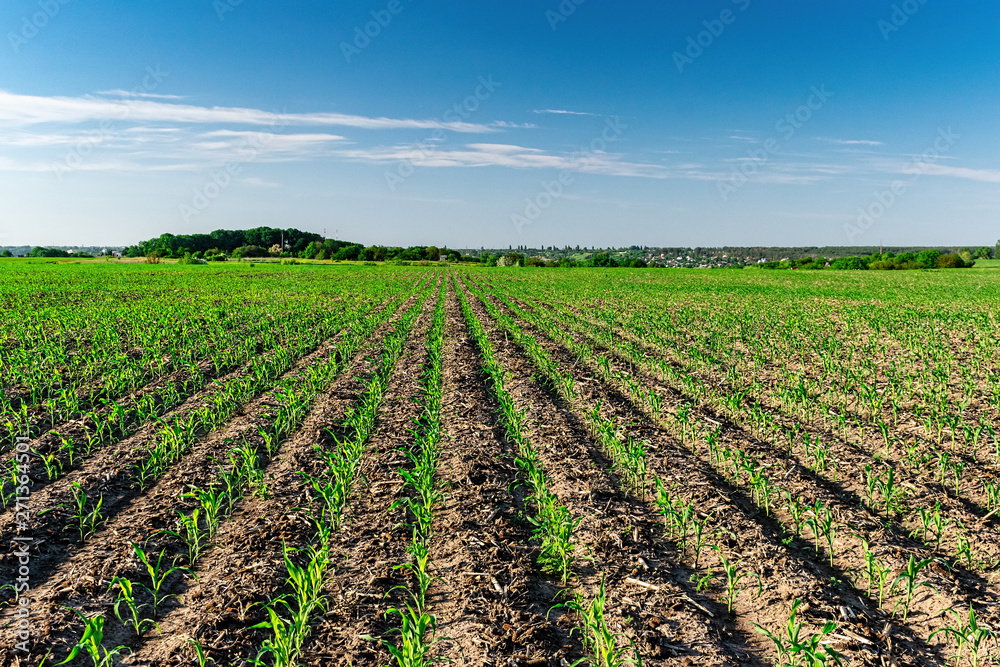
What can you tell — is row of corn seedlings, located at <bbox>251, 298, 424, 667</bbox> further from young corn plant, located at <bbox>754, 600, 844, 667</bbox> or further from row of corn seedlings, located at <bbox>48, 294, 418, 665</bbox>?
young corn plant, located at <bbox>754, 600, 844, 667</bbox>

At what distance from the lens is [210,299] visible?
23.6m

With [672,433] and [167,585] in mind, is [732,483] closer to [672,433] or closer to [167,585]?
[672,433]

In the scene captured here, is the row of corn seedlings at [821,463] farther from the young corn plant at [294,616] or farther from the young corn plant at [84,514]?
the young corn plant at [84,514]

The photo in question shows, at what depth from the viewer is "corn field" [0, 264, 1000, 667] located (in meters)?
3.48

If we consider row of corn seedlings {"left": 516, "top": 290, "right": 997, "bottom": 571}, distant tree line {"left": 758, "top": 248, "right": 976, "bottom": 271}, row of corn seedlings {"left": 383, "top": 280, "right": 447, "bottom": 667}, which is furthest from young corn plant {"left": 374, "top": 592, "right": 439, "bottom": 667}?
distant tree line {"left": 758, "top": 248, "right": 976, "bottom": 271}

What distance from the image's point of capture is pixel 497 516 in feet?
16.8

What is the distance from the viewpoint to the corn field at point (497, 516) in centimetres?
348

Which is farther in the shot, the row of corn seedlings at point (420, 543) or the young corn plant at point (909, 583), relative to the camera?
the young corn plant at point (909, 583)

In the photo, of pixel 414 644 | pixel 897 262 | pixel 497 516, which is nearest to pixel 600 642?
pixel 414 644

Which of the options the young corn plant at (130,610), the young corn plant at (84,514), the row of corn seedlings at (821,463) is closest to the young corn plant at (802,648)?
the row of corn seedlings at (821,463)

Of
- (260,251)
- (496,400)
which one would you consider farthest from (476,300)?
(260,251)

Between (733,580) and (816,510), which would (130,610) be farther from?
(816,510)

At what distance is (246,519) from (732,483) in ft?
15.6

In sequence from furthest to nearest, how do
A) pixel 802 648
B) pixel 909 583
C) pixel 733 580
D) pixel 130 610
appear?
1. pixel 733 580
2. pixel 130 610
3. pixel 909 583
4. pixel 802 648
